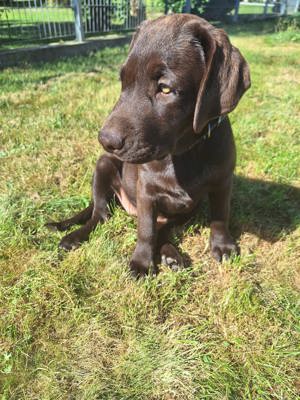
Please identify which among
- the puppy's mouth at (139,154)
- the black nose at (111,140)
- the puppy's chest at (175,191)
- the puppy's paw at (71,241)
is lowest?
the puppy's paw at (71,241)

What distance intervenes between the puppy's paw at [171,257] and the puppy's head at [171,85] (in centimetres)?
80

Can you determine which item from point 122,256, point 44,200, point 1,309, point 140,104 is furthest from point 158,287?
point 44,200

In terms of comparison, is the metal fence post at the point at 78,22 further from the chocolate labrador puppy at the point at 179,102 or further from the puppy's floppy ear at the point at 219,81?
the puppy's floppy ear at the point at 219,81

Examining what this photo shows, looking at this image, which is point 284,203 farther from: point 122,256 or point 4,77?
point 4,77

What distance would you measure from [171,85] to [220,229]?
112cm

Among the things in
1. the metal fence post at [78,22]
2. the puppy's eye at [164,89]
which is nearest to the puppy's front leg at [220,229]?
the puppy's eye at [164,89]

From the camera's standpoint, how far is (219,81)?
1857mm

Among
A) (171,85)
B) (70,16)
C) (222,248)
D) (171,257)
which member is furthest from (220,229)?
(70,16)

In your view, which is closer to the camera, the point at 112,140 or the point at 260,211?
the point at 112,140

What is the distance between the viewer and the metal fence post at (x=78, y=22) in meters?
8.54

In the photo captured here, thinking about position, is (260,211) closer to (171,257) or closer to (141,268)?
(171,257)

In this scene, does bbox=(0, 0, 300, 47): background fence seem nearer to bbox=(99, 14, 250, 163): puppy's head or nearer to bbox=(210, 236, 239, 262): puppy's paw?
bbox=(99, 14, 250, 163): puppy's head

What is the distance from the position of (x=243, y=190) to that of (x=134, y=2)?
9.27 metres

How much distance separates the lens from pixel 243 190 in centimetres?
331
